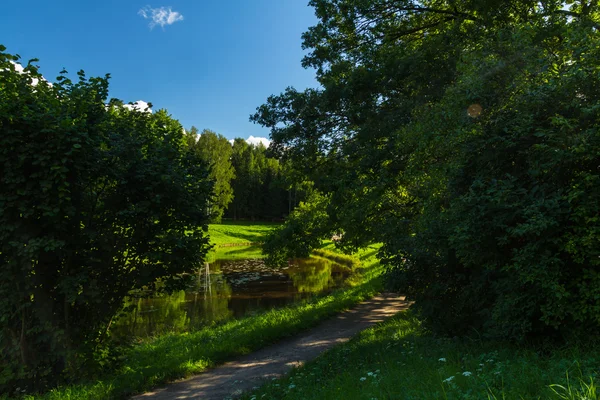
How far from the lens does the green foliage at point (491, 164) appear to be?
4.40 m

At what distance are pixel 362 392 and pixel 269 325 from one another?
710 centimetres

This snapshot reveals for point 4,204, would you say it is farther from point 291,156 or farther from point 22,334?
point 291,156

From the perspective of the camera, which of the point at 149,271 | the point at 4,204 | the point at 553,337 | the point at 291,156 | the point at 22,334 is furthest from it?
the point at 291,156

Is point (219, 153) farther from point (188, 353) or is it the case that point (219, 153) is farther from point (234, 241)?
point (188, 353)

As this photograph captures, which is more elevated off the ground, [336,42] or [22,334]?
[336,42]

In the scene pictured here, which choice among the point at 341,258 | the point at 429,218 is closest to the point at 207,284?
the point at 341,258

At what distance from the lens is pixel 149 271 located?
6.74m

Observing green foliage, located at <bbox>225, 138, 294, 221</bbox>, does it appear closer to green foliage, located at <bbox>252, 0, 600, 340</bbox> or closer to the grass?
green foliage, located at <bbox>252, 0, 600, 340</bbox>

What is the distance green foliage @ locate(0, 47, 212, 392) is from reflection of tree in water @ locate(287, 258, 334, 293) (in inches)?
607

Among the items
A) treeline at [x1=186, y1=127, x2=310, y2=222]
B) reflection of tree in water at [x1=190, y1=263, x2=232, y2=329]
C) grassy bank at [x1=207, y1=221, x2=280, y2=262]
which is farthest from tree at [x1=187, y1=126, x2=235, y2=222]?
reflection of tree in water at [x1=190, y1=263, x2=232, y2=329]

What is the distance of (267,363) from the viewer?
835 cm

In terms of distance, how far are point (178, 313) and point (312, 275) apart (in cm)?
1272

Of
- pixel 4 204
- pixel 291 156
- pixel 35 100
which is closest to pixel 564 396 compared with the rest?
pixel 4 204

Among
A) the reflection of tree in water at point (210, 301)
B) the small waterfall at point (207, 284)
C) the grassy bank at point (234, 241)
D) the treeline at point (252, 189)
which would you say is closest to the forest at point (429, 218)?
the reflection of tree in water at point (210, 301)
